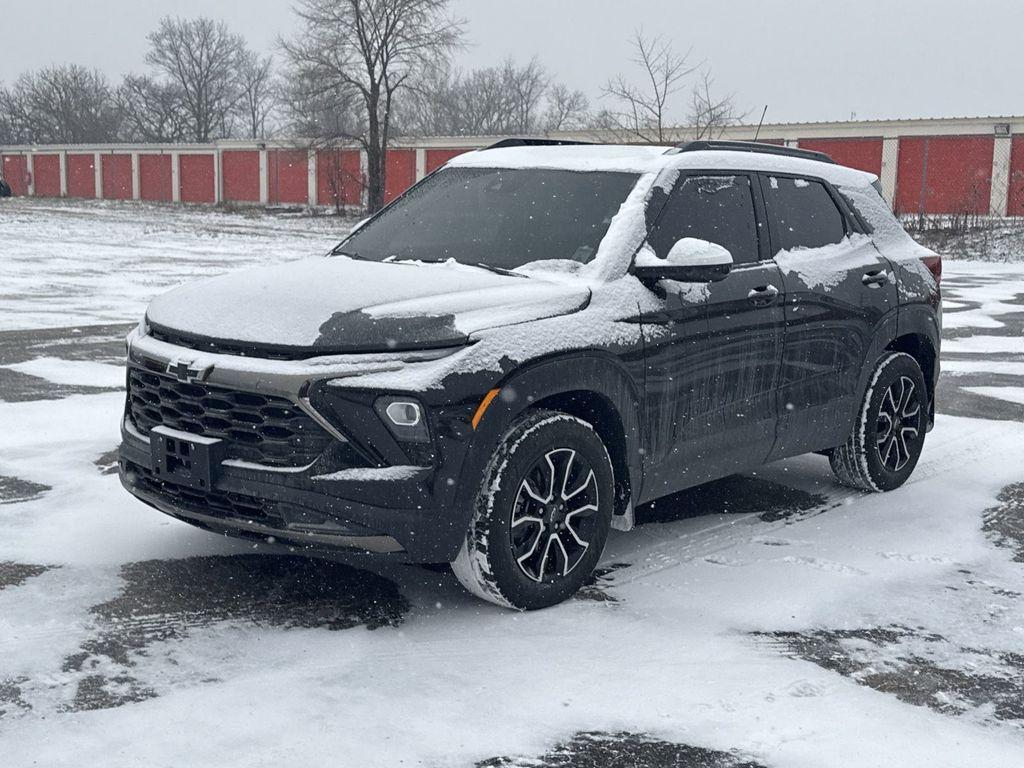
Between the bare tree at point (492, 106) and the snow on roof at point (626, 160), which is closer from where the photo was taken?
the snow on roof at point (626, 160)

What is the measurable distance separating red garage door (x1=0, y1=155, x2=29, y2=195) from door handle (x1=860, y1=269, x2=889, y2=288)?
85.6 metres

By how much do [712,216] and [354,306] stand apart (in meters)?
1.84

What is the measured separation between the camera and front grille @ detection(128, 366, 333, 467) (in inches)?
162

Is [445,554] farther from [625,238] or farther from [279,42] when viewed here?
[279,42]

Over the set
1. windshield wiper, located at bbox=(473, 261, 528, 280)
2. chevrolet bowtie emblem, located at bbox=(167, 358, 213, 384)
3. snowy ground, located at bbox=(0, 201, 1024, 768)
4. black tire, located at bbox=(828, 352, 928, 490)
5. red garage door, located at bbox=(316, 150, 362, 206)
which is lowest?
snowy ground, located at bbox=(0, 201, 1024, 768)

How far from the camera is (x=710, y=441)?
5.20m

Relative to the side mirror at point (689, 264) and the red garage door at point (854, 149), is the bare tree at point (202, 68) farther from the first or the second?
the side mirror at point (689, 264)

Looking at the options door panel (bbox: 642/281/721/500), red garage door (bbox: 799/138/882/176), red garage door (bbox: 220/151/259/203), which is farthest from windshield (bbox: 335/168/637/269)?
red garage door (bbox: 220/151/259/203)

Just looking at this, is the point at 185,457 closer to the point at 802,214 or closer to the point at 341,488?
the point at 341,488

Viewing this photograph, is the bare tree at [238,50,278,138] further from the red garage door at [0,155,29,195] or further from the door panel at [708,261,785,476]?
the door panel at [708,261,785,476]

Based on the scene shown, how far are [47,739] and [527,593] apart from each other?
5.67 feet

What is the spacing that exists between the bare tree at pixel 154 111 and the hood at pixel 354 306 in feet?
307

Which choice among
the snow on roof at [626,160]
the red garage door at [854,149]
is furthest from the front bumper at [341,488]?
the red garage door at [854,149]

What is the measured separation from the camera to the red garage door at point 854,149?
4609 centimetres
